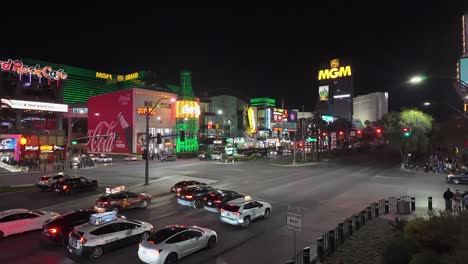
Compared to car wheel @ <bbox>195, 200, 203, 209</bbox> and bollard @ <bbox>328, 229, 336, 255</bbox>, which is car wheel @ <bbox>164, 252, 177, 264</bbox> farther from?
car wheel @ <bbox>195, 200, 203, 209</bbox>

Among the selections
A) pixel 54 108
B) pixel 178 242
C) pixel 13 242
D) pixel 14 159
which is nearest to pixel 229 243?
pixel 178 242

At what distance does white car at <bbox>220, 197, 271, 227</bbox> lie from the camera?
17.0m

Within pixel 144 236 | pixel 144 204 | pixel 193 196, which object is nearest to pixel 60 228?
pixel 144 236

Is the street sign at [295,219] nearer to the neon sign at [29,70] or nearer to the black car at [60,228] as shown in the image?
the black car at [60,228]

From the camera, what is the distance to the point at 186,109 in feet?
294

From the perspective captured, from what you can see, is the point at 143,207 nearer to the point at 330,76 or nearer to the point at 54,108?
the point at 54,108

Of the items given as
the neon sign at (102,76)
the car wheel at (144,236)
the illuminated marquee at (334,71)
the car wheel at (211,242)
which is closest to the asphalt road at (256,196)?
the car wheel at (211,242)

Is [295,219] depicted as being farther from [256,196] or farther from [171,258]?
[256,196]

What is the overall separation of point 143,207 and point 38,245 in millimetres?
8032

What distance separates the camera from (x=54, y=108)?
215 ft

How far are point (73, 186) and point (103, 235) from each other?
16.9 metres

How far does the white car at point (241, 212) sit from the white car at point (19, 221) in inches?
382

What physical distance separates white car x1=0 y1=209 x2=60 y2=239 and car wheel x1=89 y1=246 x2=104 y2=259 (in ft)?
20.3

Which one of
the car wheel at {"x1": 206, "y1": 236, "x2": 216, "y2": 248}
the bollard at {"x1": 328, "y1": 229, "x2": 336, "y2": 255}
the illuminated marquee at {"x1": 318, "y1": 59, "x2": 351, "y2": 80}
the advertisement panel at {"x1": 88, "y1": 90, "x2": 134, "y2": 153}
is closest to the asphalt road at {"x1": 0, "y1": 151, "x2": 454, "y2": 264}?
the car wheel at {"x1": 206, "y1": 236, "x2": 216, "y2": 248}
